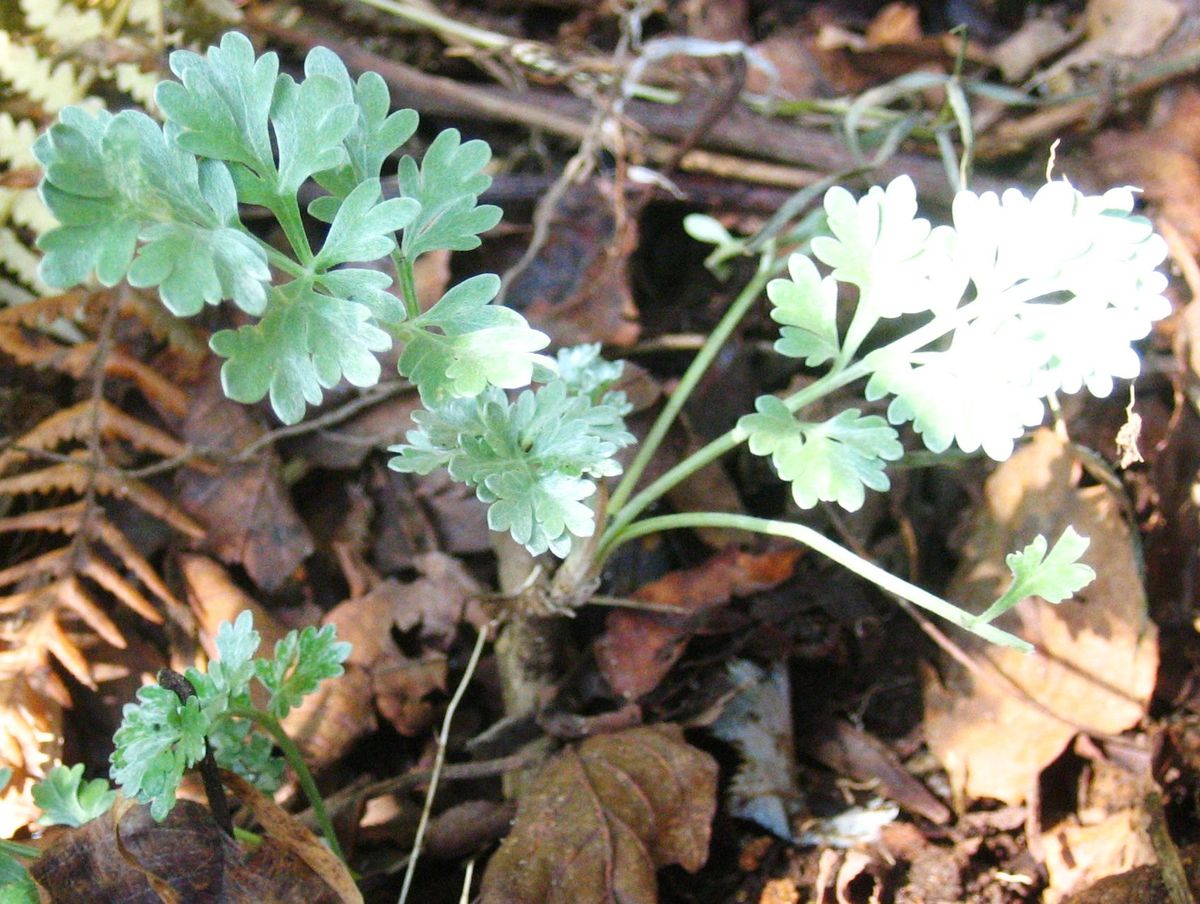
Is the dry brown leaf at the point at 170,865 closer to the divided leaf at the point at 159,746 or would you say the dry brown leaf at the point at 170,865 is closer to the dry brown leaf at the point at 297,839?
the dry brown leaf at the point at 297,839

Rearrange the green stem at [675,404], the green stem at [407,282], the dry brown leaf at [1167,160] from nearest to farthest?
1. the green stem at [407,282]
2. the green stem at [675,404]
3. the dry brown leaf at [1167,160]

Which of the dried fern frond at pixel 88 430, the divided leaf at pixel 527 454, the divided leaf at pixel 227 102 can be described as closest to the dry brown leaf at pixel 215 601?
the dried fern frond at pixel 88 430

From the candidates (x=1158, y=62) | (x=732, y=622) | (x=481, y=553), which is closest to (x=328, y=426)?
(x=481, y=553)

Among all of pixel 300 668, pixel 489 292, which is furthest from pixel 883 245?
pixel 300 668

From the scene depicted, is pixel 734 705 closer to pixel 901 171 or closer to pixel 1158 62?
pixel 901 171

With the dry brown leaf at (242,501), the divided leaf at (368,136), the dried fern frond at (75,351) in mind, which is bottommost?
the dry brown leaf at (242,501)

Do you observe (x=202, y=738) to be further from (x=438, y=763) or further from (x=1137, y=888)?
(x=1137, y=888)
